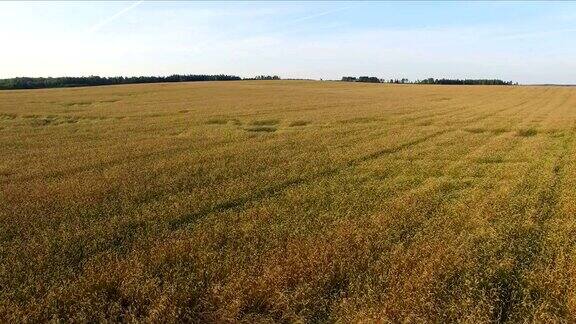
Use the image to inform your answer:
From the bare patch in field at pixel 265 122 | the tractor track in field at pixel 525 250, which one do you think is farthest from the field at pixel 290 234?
the bare patch in field at pixel 265 122

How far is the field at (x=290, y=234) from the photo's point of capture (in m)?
6.08

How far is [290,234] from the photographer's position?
8.40 meters

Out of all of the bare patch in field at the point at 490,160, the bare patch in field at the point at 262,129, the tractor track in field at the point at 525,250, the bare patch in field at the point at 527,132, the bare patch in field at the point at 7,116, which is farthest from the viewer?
the bare patch in field at the point at 7,116

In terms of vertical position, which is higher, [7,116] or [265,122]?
[265,122]

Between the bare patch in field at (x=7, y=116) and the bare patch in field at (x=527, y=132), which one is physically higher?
the bare patch in field at (x=527, y=132)

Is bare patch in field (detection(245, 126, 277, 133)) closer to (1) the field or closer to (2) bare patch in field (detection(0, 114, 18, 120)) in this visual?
(1) the field

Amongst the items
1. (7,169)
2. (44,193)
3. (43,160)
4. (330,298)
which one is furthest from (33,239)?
(43,160)

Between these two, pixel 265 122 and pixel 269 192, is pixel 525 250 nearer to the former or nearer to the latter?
pixel 269 192

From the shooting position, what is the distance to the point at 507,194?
35.8 ft

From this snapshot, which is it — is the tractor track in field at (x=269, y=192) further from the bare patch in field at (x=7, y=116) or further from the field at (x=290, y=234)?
the bare patch in field at (x=7, y=116)

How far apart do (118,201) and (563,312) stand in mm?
8535

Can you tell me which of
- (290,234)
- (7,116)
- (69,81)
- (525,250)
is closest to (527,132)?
(525,250)

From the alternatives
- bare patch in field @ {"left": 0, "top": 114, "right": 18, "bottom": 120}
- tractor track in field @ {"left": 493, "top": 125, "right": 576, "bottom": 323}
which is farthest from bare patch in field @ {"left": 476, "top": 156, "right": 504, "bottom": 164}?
bare patch in field @ {"left": 0, "top": 114, "right": 18, "bottom": 120}

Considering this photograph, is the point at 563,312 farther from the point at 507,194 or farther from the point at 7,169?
the point at 7,169
